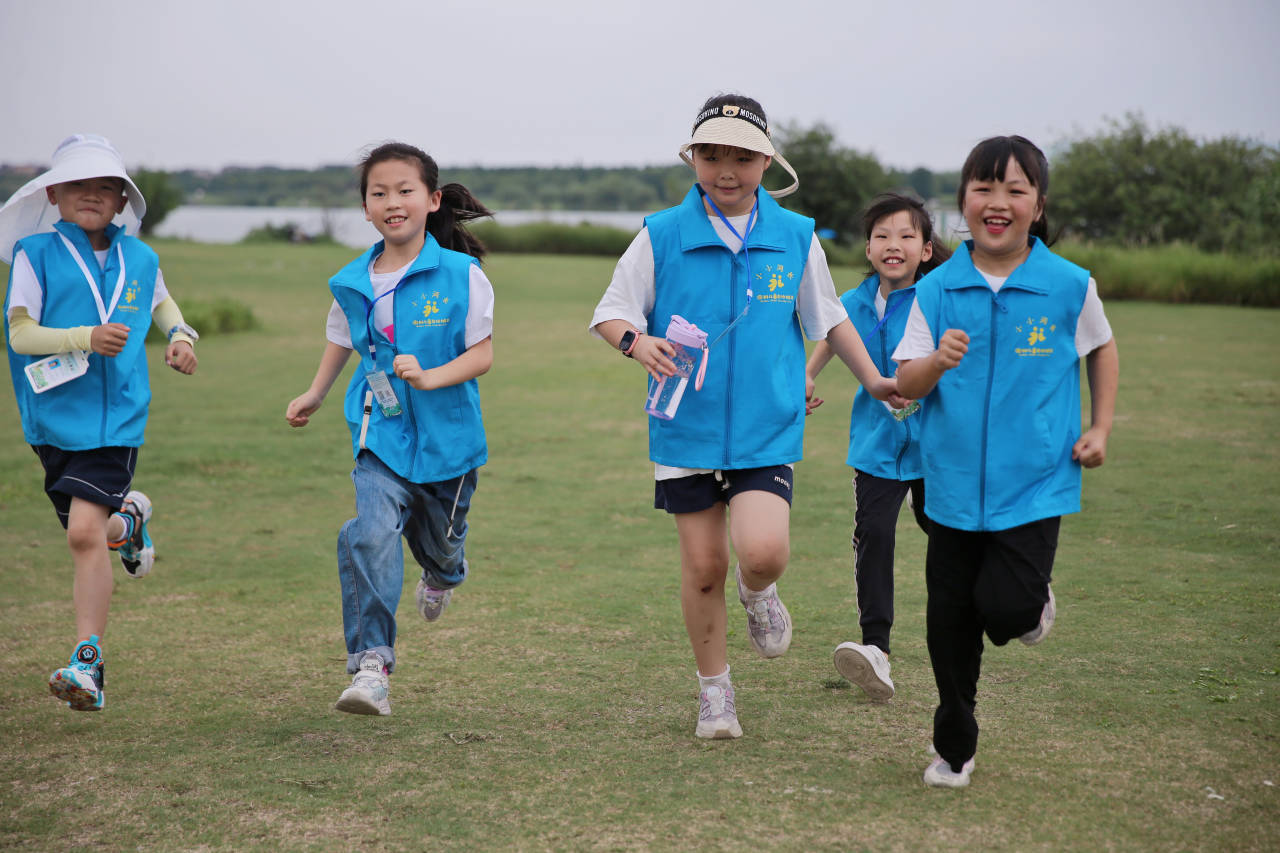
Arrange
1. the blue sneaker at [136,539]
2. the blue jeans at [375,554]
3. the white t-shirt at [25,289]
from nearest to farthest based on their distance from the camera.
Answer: the blue jeans at [375,554], the white t-shirt at [25,289], the blue sneaker at [136,539]

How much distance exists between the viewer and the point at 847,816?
353cm

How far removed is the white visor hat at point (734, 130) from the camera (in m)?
A: 4.09

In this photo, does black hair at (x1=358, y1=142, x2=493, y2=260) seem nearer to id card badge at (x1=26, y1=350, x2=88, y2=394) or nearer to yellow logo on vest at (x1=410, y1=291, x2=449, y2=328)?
yellow logo on vest at (x1=410, y1=291, x2=449, y2=328)

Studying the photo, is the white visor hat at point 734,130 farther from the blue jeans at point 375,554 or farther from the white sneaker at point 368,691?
the white sneaker at point 368,691

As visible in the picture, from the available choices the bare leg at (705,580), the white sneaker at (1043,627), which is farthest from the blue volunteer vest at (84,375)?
the white sneaker at (1043,627)

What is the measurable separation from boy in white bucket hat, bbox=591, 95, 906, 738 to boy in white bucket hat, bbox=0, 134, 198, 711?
185 centimetres

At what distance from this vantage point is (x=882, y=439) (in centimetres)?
483

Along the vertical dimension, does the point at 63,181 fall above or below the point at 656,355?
above

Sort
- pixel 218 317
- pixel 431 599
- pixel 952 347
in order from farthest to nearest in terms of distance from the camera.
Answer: pixel 218 317
pixel 431 599
pixel 952 347

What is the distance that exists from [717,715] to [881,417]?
1.38 m

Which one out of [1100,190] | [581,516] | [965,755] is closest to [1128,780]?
[965,755]

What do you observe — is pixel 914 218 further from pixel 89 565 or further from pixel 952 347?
pixel 89 565

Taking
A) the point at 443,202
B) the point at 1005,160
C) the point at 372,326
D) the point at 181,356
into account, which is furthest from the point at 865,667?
the point at 181,356

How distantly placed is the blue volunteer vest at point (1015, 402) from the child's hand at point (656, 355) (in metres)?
0.88
